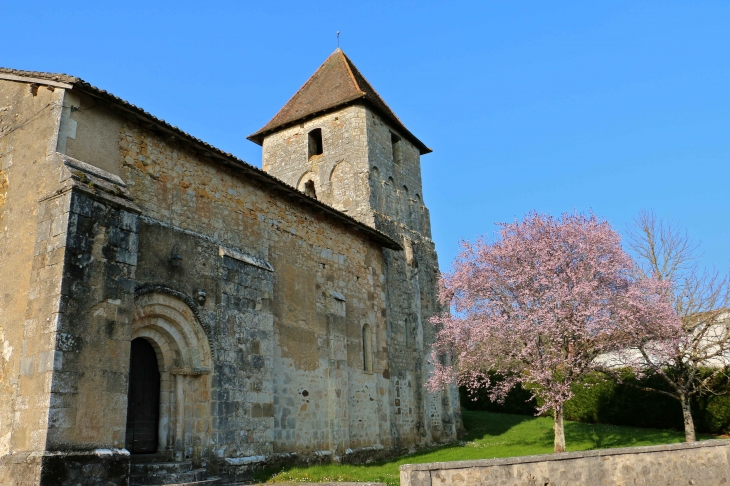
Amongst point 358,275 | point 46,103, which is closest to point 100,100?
point 46,103

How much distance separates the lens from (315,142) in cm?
2159

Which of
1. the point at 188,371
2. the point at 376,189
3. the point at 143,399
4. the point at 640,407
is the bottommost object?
the point at 640,407

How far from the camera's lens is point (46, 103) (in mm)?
9094

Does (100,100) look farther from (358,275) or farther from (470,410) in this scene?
(470,410)

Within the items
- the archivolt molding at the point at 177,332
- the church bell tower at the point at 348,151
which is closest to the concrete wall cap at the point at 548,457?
the archivolt molding at the point at 177,332

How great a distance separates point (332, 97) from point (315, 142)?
1.73 m

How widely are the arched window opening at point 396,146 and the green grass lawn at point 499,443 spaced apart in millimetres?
10163

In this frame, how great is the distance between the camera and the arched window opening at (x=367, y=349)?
625 inches

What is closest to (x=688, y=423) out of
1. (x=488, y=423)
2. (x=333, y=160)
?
(x=488, y=423)

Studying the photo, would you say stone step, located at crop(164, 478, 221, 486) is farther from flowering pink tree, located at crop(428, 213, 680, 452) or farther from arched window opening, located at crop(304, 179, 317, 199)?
arched window opening, located at crop(304, 179, 317, 199)

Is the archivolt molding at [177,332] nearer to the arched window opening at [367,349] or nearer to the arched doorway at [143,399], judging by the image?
the arched doorway at [143,399]

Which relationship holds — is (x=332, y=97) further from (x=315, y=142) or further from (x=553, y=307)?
(x=553, y=307)

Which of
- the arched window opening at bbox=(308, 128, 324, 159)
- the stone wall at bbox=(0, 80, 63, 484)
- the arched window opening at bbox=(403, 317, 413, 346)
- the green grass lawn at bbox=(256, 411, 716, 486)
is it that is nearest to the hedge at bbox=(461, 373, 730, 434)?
the green grass lawn at bbox=(256, 411, 716, 486)

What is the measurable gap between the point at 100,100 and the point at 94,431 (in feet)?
16.6
